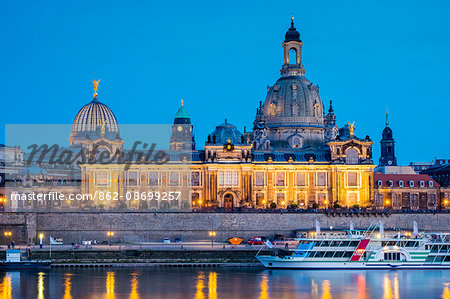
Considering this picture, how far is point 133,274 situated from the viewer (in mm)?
90125

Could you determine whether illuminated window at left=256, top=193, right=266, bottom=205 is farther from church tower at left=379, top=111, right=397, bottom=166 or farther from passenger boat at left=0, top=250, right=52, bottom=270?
church tower at left=379, top=111, right=397, bottom=166

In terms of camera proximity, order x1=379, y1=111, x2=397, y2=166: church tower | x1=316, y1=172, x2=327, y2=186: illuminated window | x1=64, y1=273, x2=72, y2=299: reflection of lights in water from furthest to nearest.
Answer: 1. x1=379, y1=111, x2=397, y2=166: church tower
2. x1=316, y1=172, x2=327, y2=186: illuminated window
3. x1=64, y1=273, x2=72, y2=299: reflection of lights in water

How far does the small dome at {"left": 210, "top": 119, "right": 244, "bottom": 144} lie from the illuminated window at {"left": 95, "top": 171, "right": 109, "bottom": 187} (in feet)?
52.6

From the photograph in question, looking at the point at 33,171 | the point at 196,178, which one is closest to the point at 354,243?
the point at 196,178

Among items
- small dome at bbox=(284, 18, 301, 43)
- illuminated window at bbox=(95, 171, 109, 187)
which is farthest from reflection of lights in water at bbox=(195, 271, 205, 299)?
small dome at bbox=(284, 18, 301, 43)

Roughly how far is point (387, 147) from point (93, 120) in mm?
59249

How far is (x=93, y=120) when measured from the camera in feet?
527

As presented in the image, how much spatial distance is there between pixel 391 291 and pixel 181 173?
55.7 meters

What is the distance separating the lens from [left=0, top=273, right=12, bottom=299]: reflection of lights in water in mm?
78000

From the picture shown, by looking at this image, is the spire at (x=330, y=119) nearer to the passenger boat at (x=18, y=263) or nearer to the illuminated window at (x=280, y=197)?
the illuminated window at (x=280, y=197)

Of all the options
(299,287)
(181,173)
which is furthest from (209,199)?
(299,287)

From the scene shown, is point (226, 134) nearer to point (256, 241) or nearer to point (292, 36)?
point (292, 36)

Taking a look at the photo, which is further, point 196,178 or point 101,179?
point 196,178

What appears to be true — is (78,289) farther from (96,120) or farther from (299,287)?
(96,120)
